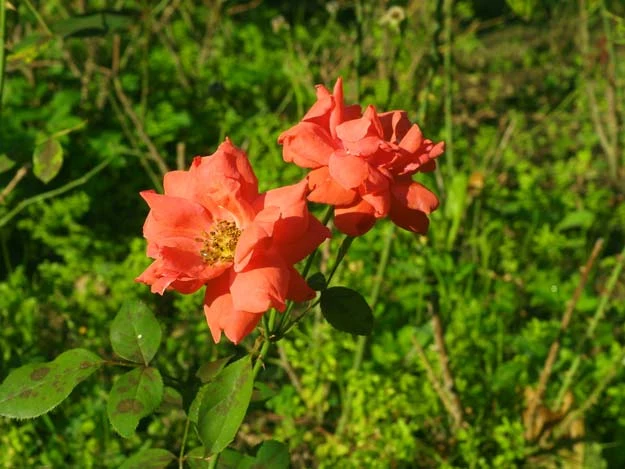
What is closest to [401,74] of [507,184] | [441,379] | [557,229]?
[507,184]

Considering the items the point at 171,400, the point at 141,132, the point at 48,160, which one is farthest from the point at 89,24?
the point at 171,400

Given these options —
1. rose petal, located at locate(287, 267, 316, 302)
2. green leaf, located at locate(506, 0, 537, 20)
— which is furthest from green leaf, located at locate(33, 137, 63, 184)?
green leaf, located at locate(506, 0, 537, 20)

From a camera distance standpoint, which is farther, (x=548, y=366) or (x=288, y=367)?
(x=288, y=367)

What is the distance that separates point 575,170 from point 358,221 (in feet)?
9.20

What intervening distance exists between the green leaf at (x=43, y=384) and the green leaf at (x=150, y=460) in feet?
0.64

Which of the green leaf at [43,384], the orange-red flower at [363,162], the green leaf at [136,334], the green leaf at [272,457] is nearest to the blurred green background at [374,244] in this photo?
the green leaf at [272,457]

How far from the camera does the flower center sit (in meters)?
0.97

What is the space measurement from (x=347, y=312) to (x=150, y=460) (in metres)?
0.40

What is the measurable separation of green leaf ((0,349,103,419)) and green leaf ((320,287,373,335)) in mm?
317

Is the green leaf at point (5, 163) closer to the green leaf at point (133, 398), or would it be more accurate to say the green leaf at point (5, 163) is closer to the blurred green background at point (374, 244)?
the blurred green background at point (374, 244)

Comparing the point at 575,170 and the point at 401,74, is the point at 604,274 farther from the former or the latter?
the point at 401,74

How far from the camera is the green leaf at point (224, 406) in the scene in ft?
3.10

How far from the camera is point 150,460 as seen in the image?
3.96 ft

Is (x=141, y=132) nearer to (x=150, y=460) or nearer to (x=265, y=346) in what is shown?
(x=150, y=460)
